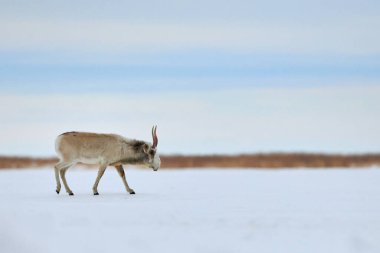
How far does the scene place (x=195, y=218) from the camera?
1235cm

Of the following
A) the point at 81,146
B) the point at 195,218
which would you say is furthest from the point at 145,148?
the point at 195,218

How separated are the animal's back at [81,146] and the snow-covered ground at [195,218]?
0.94 metres

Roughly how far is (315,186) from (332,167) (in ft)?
20.3

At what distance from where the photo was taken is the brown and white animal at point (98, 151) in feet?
53.8

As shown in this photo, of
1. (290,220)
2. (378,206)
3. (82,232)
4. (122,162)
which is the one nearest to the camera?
(82,232)

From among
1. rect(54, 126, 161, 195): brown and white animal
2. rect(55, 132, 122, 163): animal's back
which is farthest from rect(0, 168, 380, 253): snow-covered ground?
rect(55, 132, 122, 163): animal's back

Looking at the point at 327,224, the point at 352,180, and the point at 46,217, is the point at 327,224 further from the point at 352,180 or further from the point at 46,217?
the point at 352,180

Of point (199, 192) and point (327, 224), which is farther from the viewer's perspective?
point (199, 192)

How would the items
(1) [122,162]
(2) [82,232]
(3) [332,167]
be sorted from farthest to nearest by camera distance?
(3) [332,167] → (1) [122,162] → (2) [82,232]

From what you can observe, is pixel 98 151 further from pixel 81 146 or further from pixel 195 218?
pixel 195 218

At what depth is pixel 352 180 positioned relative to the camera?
787 inches

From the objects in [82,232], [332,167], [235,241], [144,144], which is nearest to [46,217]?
[82,232]

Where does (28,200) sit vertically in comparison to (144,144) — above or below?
below

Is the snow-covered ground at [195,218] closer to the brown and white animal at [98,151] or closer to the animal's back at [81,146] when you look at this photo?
the brown and white animal at [98,151]
